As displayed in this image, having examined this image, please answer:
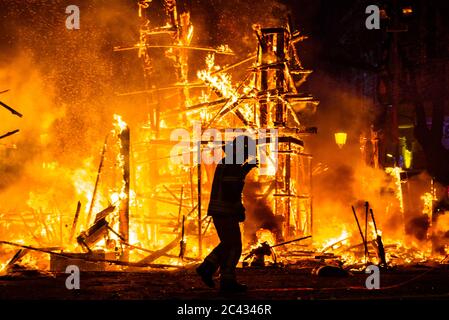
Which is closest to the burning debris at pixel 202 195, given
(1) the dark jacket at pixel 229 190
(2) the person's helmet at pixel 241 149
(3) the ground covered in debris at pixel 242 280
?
(3) the ground covered in debris at pixel 242 280

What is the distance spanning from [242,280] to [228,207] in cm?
213

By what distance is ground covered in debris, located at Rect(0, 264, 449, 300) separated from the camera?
21.9ft

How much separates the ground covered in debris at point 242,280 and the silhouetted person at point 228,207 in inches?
15.5

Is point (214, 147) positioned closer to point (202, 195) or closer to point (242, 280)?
point (202, 195)

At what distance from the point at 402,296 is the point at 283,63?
10.5 m

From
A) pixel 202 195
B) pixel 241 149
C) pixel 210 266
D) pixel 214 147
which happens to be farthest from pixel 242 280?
pixel 202 195

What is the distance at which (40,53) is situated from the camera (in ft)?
75.8

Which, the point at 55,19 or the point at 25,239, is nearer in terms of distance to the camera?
the point at 25,239

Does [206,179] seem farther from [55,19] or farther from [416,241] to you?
[55,19]

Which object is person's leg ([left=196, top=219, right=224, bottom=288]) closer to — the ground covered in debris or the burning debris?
the ground covered in debris

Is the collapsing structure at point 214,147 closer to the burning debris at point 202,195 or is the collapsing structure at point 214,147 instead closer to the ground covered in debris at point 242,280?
the burning debris at point 202,195

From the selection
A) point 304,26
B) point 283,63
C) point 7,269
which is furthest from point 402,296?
point 304,26

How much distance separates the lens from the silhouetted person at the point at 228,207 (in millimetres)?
7289

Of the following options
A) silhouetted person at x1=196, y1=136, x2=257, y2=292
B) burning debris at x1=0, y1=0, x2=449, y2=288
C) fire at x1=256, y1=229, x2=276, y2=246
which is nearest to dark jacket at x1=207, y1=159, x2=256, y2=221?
silhouetted person at x1=196, y1=136, x2=257, y2=292
